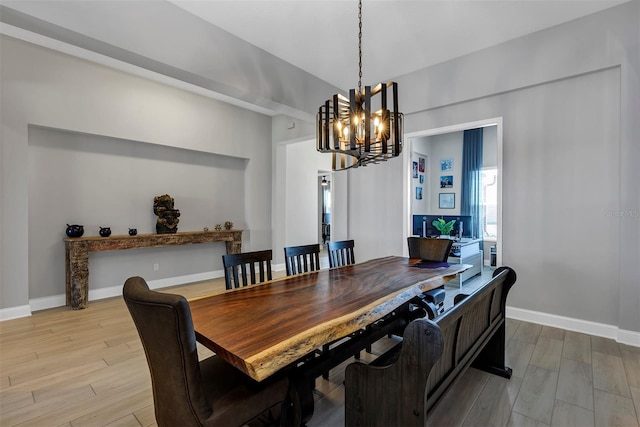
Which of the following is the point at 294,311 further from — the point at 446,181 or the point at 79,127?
the point at 446,181

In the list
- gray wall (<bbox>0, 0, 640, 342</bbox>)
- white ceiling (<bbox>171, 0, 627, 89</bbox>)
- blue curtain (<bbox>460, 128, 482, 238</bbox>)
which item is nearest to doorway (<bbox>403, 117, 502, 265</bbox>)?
blue curtain (<bbox>460, 128, 482, 238</bbox>)

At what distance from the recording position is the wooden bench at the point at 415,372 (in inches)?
46.1

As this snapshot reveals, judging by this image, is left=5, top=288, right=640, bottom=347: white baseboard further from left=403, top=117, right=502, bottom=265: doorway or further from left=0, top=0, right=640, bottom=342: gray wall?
left=403, top=117, right=502, bottom=265: doorway

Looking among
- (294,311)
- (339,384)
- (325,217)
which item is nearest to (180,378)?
(294,311)

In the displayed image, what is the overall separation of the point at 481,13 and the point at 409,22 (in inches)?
26.9

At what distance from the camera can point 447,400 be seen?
1997 mm

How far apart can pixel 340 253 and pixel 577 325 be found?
99.5 inches

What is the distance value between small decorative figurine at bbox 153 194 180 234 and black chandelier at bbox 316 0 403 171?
11.5ft

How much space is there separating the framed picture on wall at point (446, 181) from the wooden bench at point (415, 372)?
587 centimetres

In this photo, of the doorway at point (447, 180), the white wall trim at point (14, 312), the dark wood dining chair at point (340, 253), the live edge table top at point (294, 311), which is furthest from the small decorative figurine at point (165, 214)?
the doorway at point (447, 180)

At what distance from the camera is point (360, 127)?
2039 millimetres

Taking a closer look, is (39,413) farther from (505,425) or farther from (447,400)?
(505,425)

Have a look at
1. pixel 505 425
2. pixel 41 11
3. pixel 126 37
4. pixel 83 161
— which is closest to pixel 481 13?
pixel 126 37

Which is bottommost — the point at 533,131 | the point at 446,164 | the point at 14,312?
the point at 14,312
